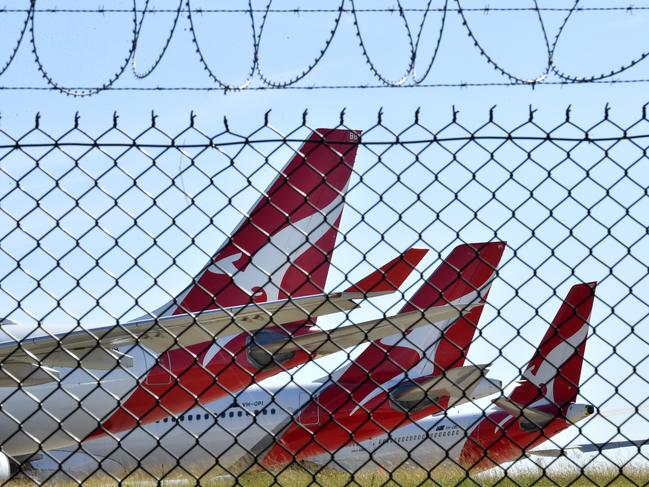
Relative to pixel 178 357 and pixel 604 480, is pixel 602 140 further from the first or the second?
pixel 178 357

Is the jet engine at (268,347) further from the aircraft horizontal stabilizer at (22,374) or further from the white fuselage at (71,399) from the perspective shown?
the aircraft horizontal stabilizer at (22,374)

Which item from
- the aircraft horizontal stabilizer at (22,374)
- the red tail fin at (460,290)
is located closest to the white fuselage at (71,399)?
the aircraft horizontal stabilizer at (22,374)

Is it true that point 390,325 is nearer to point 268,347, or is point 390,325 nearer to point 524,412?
point 524,412

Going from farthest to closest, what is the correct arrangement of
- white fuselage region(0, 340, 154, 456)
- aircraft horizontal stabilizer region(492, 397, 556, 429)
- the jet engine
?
1. white fuselage region(0, 340, 154, 456)
2. the jet engine
3. aircraft horizontal stabilizer region(492, 397, 556, 429)

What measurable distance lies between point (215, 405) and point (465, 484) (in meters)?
13.4

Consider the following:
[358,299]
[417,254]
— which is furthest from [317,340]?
[358,299]

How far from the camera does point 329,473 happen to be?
27.4 feet

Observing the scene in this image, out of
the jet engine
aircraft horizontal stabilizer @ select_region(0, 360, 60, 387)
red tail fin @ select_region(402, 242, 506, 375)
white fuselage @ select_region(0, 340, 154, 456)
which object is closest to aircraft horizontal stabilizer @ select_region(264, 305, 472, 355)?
red tail fin @ select_region(402, 242, 506, 375)

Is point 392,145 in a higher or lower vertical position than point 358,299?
higher

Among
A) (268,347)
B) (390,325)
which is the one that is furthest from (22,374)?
(390,325)

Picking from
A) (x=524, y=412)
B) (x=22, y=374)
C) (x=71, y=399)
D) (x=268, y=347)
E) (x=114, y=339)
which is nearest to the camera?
(x=524, y=412)

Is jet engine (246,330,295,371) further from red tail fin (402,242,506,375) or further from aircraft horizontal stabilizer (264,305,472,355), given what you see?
red tail fin (402,242,506,375)

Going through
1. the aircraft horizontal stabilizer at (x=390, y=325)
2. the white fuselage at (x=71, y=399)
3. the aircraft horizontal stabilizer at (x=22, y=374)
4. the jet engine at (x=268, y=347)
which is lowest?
the white fuselage at (x=71, y=399)

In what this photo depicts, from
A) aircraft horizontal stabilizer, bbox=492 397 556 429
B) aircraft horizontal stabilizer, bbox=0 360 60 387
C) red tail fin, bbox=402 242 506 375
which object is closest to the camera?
red tail fin, bbox=402 242 506 375
